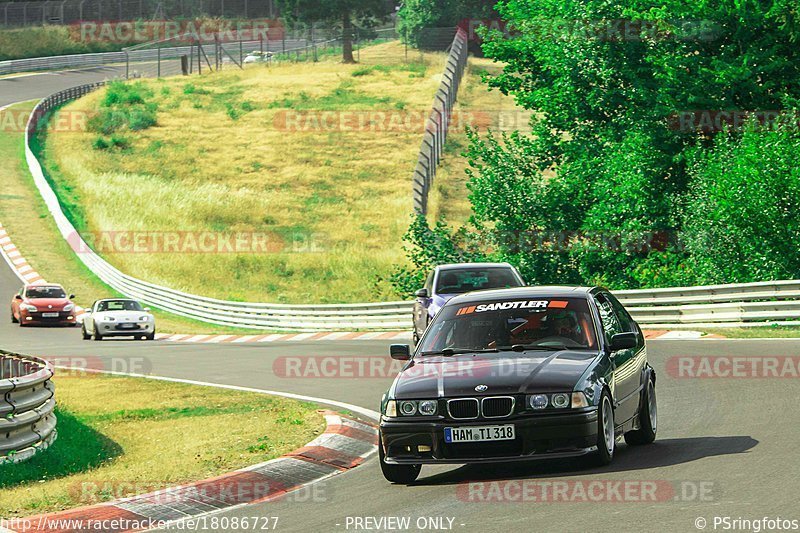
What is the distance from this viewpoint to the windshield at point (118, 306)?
33.1m

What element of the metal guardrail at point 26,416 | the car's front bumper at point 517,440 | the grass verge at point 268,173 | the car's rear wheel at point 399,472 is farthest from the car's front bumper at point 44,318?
the car's front bumper at point 517,440

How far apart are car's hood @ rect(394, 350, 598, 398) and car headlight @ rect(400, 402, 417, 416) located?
0.06 metres

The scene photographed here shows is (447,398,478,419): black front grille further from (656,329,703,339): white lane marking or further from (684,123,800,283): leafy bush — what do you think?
(684,123,800,283): leafy bush

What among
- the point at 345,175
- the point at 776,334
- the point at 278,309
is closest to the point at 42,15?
A: the point at 345,175

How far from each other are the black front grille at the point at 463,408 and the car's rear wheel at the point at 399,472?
630 millimetres

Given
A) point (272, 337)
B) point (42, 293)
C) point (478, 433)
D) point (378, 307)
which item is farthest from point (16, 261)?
point (478, 433)

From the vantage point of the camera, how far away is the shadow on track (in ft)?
31.3

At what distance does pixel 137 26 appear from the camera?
106m

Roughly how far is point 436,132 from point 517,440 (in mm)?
46905

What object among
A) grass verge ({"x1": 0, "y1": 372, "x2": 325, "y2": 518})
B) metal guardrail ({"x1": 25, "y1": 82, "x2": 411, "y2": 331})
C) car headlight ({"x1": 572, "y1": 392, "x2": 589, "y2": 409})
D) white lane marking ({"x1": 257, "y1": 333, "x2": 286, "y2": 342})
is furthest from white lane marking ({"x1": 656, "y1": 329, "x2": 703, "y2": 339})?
car headlight ({"x1": 572, "y1": 392, "x2": 589, "y2": 409})

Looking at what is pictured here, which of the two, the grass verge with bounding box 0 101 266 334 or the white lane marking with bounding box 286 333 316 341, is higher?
the white lane marking with bounding box 286 333 316 341

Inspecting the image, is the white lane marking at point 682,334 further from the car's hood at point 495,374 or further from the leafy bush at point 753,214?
the car's hood at point 495,374

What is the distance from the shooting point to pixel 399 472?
31.5 ft

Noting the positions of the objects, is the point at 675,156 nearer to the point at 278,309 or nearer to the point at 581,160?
the point at 581,160
